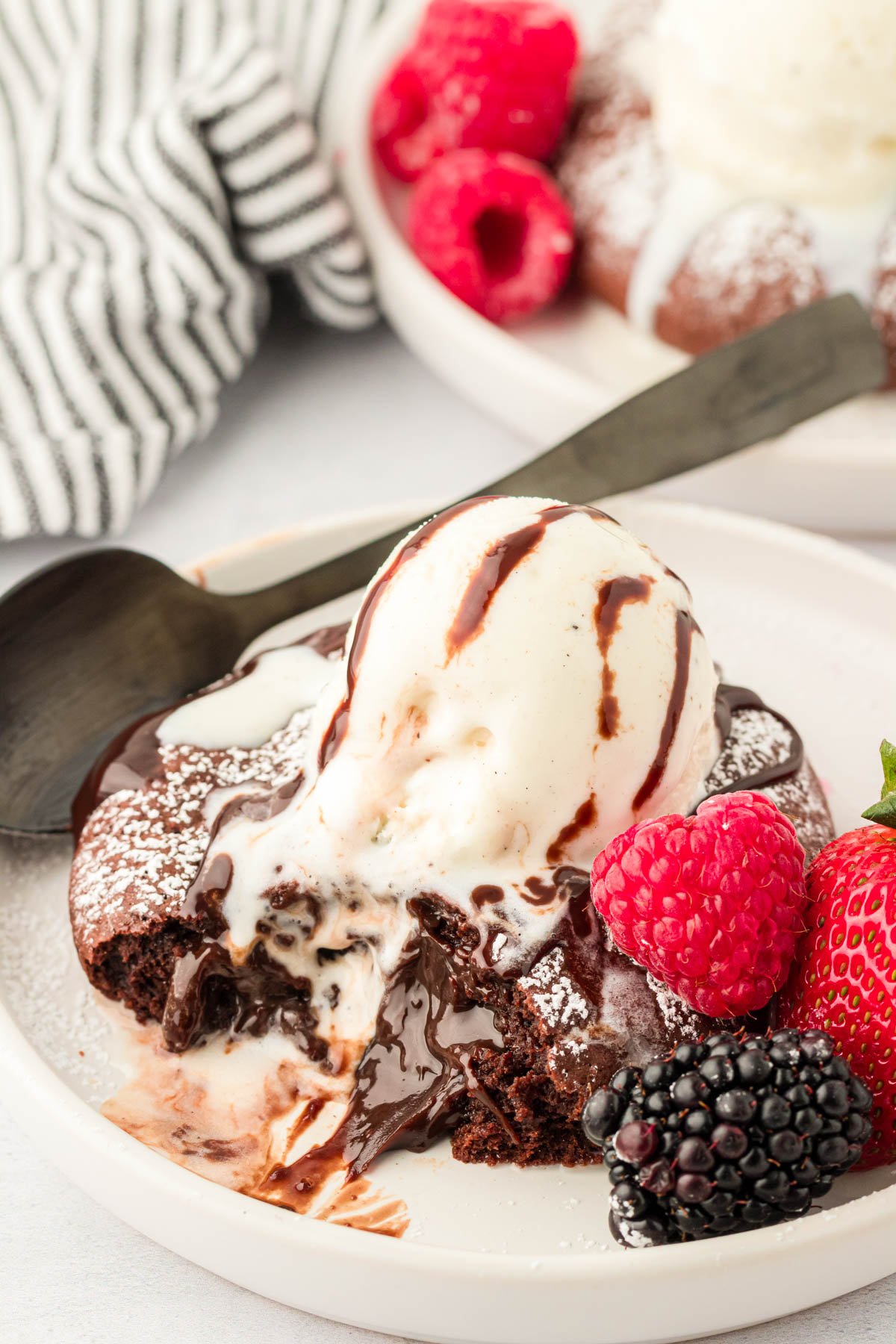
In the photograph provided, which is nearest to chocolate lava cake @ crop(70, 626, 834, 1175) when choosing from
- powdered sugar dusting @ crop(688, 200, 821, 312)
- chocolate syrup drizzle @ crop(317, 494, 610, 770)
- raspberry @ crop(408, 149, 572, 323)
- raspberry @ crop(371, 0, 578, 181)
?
chocolate syrup drizzle @ crop(317, 494, 610, 770)

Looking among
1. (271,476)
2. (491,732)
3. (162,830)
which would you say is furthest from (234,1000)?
(271,476)

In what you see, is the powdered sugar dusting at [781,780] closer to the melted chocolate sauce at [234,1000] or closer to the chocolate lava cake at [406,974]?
the chocolate lava cake at [406,974]

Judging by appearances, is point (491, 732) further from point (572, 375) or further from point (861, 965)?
point (572, 375)

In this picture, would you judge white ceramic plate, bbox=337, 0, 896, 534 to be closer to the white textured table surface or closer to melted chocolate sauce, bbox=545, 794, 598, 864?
the white textured table surface

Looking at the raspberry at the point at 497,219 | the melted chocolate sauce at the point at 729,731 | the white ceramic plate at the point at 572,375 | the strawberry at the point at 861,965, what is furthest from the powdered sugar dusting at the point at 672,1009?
the raspberry at the point at 497,219

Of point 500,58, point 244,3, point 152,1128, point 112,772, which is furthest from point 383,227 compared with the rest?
point 152,1128
